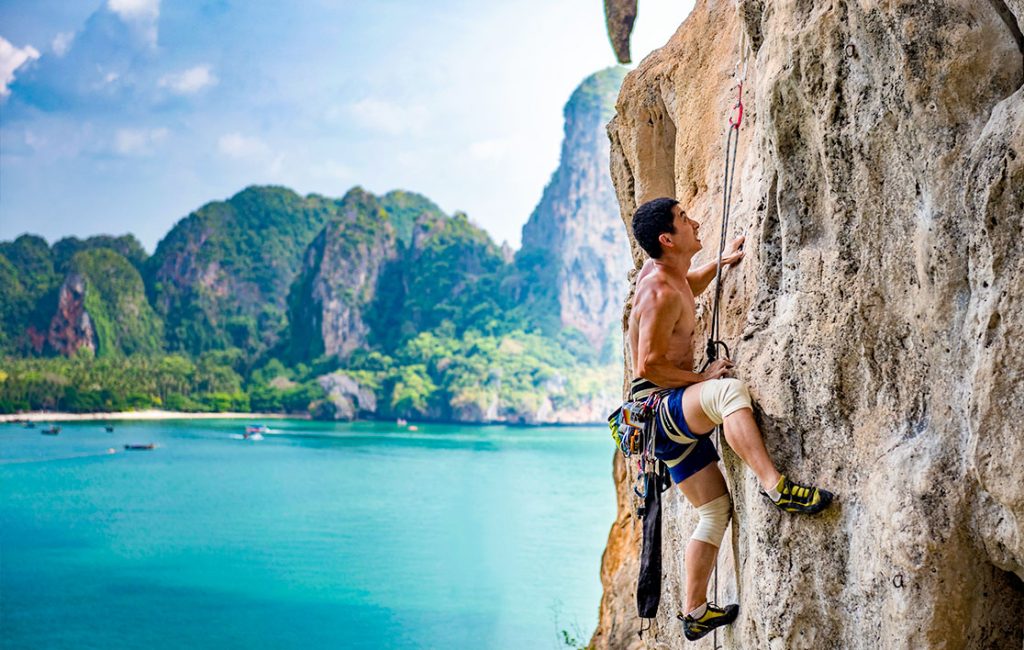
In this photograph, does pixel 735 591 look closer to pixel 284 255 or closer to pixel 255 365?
pixel 255 365

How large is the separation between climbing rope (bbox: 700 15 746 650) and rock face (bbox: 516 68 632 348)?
113m

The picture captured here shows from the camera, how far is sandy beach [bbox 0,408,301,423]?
85188mm

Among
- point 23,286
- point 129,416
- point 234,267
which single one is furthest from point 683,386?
point 234,267

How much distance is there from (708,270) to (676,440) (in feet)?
2.59

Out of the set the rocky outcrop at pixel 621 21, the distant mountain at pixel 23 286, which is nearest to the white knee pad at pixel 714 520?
Result: the rocky outcrop at pixel 621 21

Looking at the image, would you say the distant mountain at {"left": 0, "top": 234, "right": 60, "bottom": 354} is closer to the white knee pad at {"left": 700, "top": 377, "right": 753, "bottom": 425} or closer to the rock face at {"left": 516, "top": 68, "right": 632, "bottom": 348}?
the rock face at {"left": 516, "top": 68, "right": 632, "bottom": 348}

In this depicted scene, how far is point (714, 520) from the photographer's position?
355cm

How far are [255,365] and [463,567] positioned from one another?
9062cm

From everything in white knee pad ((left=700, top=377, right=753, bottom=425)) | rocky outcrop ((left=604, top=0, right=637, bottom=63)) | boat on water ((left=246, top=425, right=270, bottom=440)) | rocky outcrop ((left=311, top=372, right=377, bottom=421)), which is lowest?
boat on water ((left=246, top=425, right=270, bottom=440))

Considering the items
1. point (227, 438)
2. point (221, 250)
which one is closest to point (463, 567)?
point (227, 438)

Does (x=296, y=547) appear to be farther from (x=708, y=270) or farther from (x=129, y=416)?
(x=129, y=416)

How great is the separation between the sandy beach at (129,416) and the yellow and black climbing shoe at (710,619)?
300 feet

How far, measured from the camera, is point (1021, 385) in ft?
7.93

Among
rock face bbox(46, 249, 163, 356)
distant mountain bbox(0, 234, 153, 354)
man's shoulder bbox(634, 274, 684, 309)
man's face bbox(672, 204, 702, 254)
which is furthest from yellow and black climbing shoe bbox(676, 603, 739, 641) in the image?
distant mountain bbox(0, 234, 153, 354)
